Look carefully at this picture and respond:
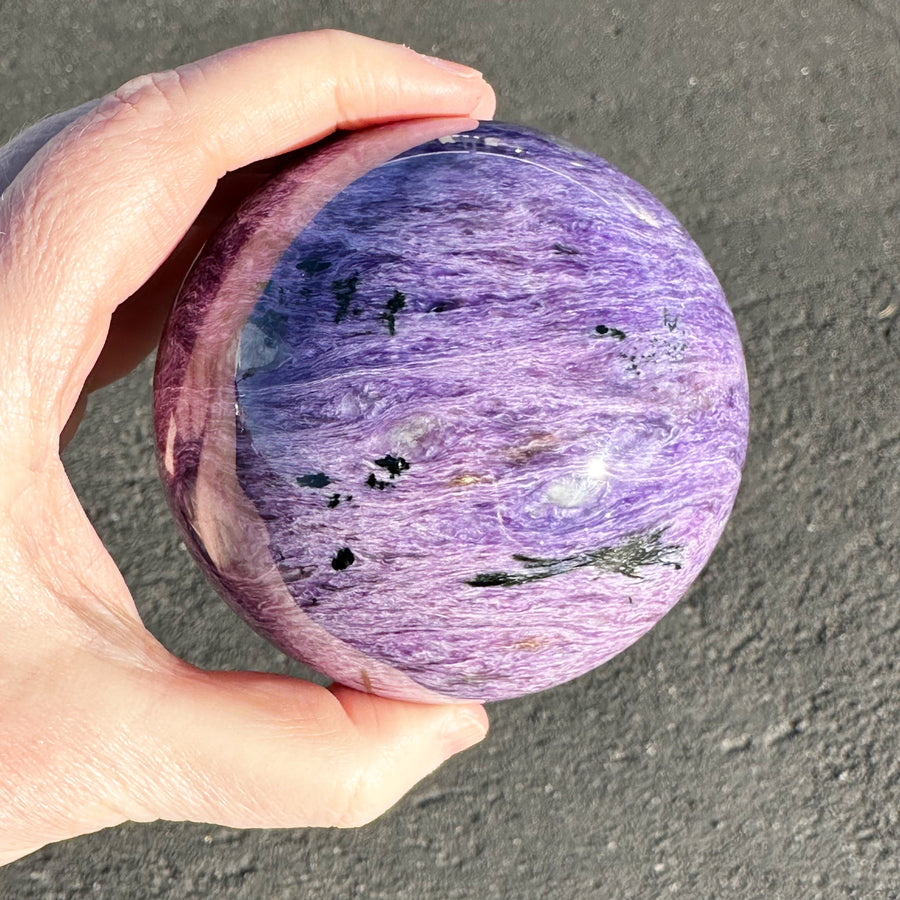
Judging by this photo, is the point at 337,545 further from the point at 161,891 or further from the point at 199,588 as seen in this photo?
the point at 161,891

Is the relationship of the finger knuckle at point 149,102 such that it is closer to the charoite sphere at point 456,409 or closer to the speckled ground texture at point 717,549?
the charoite sphere at point 456,409

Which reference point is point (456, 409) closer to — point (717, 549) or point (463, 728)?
point (463, 728)

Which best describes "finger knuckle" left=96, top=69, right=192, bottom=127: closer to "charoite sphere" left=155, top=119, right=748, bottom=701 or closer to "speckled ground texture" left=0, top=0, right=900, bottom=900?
"charoite sphere" left=155, top=119, right=748, bottom=701

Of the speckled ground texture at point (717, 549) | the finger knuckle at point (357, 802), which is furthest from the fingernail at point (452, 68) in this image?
the finger knuckle at point (357, 802)

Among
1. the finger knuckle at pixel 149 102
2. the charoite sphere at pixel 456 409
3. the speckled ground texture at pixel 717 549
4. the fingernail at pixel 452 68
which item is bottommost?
the speckled ground texture at pixel 717 549

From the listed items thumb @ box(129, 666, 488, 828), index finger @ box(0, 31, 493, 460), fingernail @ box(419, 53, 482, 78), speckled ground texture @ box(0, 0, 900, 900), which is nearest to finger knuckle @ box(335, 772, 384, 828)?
thumb @ box(129, 666, 488, 828)

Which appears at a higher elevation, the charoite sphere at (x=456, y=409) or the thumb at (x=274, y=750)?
the charoite sphere at (x=456, y=409)
